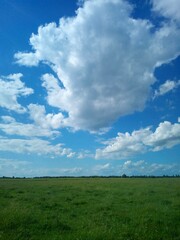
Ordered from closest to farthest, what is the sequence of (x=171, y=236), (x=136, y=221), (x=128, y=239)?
(x=128, y=239), (x=171, y=236), (x=136, y=221)

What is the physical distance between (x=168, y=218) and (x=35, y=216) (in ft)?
27.2

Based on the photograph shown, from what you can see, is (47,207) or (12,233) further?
(47,207)

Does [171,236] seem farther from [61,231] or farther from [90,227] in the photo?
[61,231]

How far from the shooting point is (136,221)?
1524cm

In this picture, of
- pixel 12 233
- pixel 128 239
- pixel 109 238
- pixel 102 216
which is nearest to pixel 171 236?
pixel 128 239

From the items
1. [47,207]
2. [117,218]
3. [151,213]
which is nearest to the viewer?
[117,218]

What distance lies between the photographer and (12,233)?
474 inches

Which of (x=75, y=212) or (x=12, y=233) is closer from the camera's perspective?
(x=12, y=233)

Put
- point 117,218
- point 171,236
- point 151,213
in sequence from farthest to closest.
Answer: point 151,213, point 117,218, point 171,236

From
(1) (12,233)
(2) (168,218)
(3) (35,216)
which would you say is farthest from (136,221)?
(1) (12,233)

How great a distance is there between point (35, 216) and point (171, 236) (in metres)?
8.09

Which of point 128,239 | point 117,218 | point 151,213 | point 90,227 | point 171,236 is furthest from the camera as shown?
point 151,213

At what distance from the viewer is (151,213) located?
1789cm

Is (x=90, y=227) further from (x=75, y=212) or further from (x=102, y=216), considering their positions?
(x=75, y=212)
